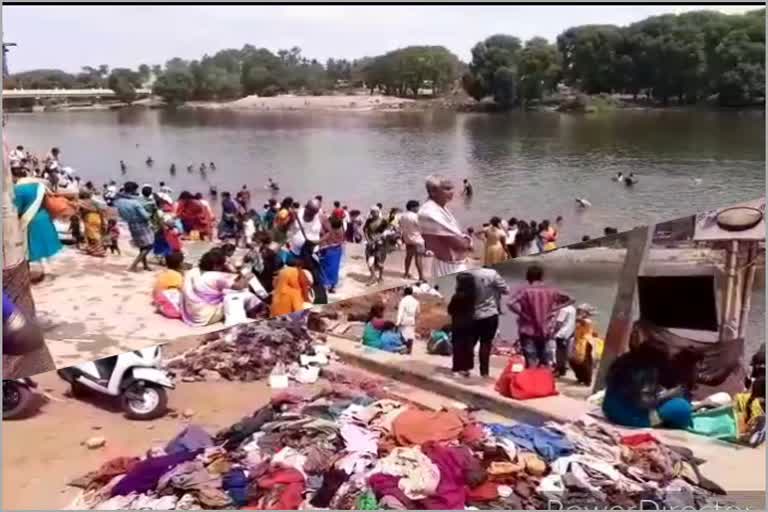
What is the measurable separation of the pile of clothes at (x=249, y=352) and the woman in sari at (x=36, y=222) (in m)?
0.72

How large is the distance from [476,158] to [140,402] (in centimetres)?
177

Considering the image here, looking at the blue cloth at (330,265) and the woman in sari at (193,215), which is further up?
the woman in sari at (193,215)

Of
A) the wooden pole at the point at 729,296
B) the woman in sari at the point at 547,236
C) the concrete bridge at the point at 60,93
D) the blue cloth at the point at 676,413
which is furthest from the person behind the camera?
the woman in sari at the point at 547,236

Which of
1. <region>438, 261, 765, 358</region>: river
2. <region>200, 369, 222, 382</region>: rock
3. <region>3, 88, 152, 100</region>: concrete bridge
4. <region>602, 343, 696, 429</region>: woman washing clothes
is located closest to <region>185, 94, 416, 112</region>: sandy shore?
<region>3, 88, 152, 100</region>: concrete bridge

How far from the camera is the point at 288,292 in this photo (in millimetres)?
3744

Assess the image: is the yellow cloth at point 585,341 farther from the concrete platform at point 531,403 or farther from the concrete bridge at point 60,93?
the concrete bridge at point 60,93

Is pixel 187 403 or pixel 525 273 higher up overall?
pixel 525 273

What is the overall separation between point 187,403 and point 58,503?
0.69 m

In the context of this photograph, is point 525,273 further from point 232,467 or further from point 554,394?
point 232,467

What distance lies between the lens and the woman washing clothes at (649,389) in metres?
3.53

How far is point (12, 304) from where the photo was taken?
3303 mm

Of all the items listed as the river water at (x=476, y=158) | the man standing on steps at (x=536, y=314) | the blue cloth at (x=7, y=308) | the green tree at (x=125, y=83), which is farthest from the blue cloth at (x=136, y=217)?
the man standing on steps at (x=536, y=314)

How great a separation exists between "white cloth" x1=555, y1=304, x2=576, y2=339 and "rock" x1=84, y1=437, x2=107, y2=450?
193cm

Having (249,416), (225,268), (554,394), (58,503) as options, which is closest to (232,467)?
(249,416)
